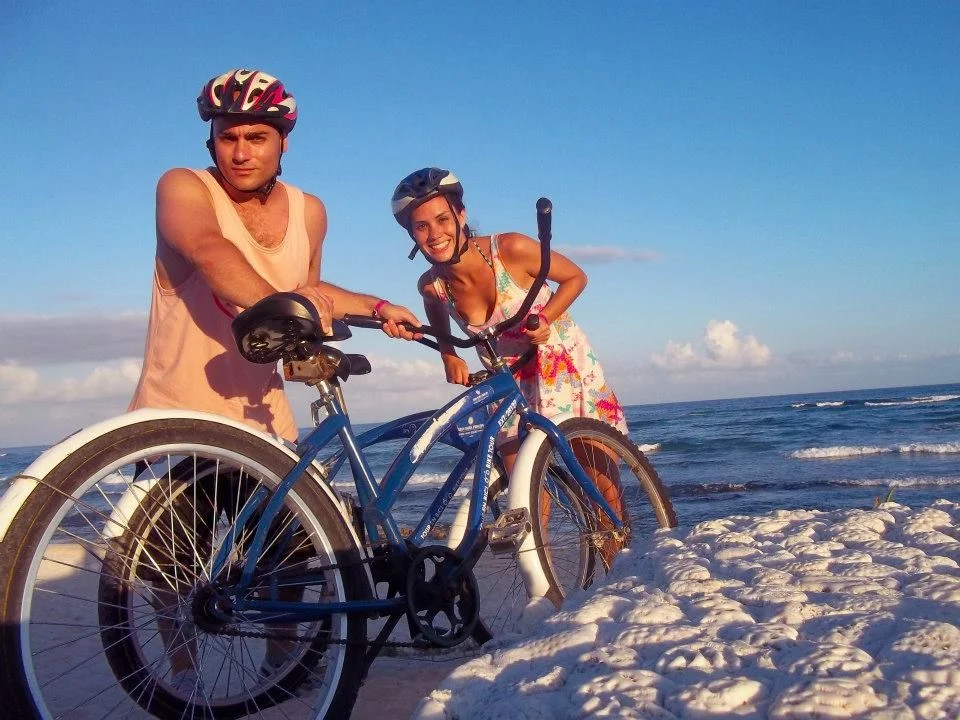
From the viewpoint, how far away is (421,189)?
3.45 m

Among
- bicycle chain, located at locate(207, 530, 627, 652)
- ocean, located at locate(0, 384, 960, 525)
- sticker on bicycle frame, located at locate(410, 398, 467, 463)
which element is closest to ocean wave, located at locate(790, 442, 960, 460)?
ocean, located at locate(0, 384, 960, 525)

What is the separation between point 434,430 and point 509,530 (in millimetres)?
455

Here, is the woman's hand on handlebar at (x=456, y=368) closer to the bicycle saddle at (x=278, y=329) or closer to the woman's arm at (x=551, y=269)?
the woman's arm at (x=551, y=269)

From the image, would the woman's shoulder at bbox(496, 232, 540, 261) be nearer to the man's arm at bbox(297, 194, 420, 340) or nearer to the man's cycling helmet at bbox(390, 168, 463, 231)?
the man's cycling helmet at bbox(390, 168, 463, 231)

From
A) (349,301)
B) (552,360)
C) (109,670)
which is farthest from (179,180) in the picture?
(109,670)

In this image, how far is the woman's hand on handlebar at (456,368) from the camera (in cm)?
347

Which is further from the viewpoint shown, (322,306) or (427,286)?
(427,286)

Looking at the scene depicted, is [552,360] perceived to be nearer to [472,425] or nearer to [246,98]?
[472,425]

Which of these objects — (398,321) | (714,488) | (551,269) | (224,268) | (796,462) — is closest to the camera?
(224,268)

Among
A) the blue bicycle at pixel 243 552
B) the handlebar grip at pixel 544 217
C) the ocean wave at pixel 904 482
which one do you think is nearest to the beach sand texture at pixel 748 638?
the blue bicycle at pixel 243 552

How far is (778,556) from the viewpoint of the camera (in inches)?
95.2

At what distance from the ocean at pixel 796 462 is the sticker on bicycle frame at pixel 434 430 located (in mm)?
266

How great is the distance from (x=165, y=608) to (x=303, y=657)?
447 mm

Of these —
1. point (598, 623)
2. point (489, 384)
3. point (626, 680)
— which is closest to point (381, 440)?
point (489, 384)
